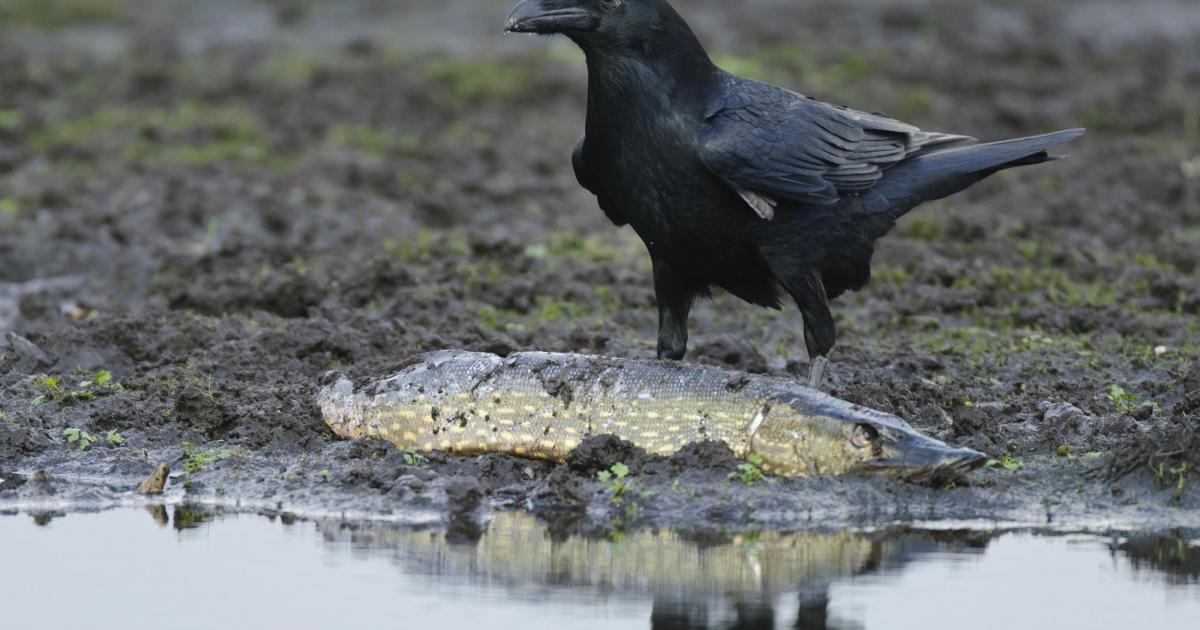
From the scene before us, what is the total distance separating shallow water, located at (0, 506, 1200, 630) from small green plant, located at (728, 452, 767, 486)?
409mm

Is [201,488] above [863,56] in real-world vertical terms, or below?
below

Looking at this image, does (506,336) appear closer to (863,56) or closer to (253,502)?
(253,502)

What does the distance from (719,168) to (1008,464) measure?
171 cm

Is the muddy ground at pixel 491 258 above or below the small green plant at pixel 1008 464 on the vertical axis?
above

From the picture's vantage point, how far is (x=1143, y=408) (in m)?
8.36

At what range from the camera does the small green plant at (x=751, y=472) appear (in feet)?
24.5

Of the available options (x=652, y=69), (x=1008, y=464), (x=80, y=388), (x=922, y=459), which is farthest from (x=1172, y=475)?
(x=80, y=388)

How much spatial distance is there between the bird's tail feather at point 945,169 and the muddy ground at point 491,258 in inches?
34.8

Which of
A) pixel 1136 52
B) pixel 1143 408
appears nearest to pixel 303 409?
pixel 1143 408

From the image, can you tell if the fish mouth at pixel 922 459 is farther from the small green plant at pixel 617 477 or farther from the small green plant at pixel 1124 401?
the small green plant at pixel 1124 401

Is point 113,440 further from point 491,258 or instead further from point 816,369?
point 491,258

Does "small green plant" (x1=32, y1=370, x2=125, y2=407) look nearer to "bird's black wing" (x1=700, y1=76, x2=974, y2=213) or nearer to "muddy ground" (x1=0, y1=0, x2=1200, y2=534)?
"muddy ground" (x1=0, y1=0, x2=1200, y2=534)

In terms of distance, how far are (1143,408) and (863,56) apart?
1103 cm

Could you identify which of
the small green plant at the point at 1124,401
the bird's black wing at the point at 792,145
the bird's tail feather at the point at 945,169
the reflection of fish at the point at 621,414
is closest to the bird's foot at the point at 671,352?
the reflection of fish at the point at 621,414
